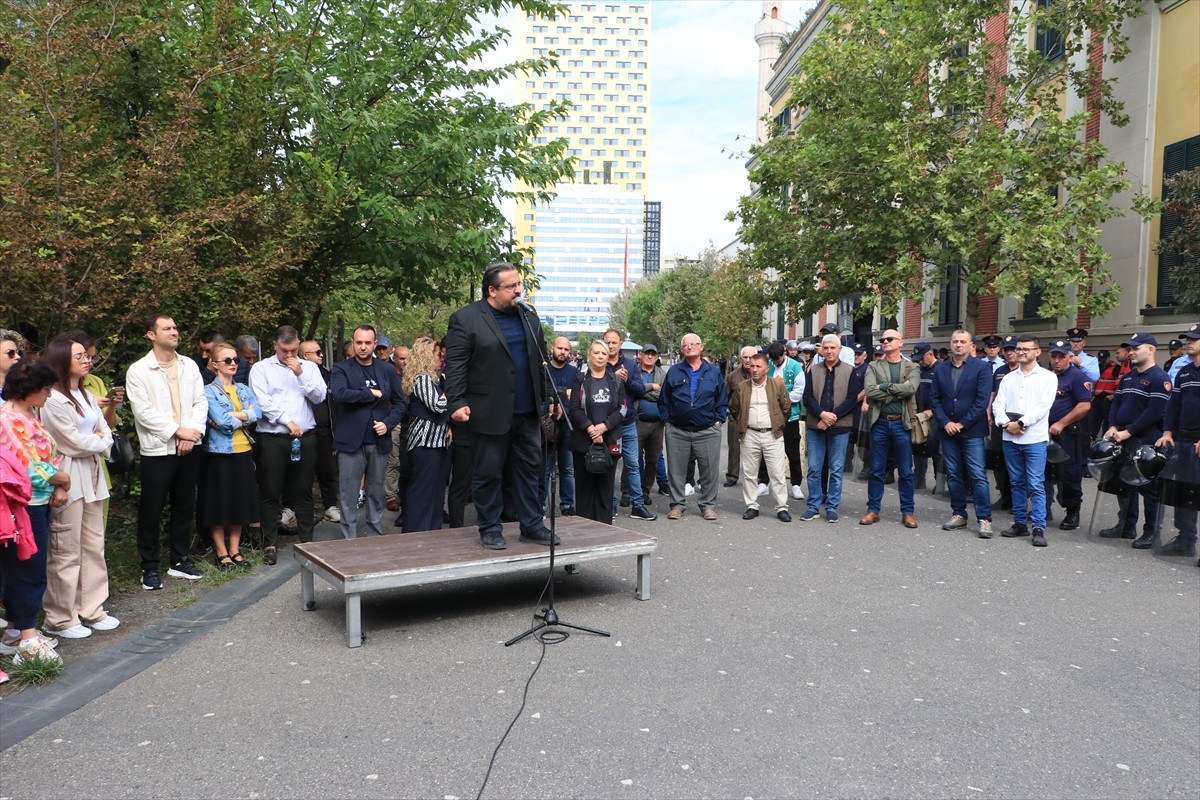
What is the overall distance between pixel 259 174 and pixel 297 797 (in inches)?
302

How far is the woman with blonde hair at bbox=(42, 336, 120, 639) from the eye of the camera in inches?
221

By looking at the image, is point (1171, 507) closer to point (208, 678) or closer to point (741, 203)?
point (208, 678)

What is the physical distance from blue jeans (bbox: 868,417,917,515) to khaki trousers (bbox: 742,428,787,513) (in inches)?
41.8

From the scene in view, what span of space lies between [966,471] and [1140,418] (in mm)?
1796

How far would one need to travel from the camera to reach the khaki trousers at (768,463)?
34.9 ft

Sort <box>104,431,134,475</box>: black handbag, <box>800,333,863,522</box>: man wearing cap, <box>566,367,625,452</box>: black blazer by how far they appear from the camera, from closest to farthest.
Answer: <box>104,431,134,475</box>: black handbag < <box>566,367,625,452</box>: black blazer < <box>800,333,863,522</box>: man wearing cap

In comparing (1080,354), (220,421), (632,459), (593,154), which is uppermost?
(593,154)

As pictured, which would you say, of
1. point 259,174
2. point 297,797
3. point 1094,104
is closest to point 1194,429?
point 297,797

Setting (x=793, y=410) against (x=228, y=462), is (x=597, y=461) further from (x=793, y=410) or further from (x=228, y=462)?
(x=793, y=410)

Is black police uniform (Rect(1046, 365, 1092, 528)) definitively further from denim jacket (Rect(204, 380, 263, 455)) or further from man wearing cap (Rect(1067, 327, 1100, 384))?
denim jacket (Rect(204, 380, 263, 455))

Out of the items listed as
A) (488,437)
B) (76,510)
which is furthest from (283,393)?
(488,437)

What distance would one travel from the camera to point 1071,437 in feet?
34.7

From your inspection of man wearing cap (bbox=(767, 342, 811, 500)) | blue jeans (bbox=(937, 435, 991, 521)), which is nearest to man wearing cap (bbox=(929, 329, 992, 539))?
blue jeans (bbox=(937, 435, 991, 521))

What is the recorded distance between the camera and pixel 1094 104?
18094mm
